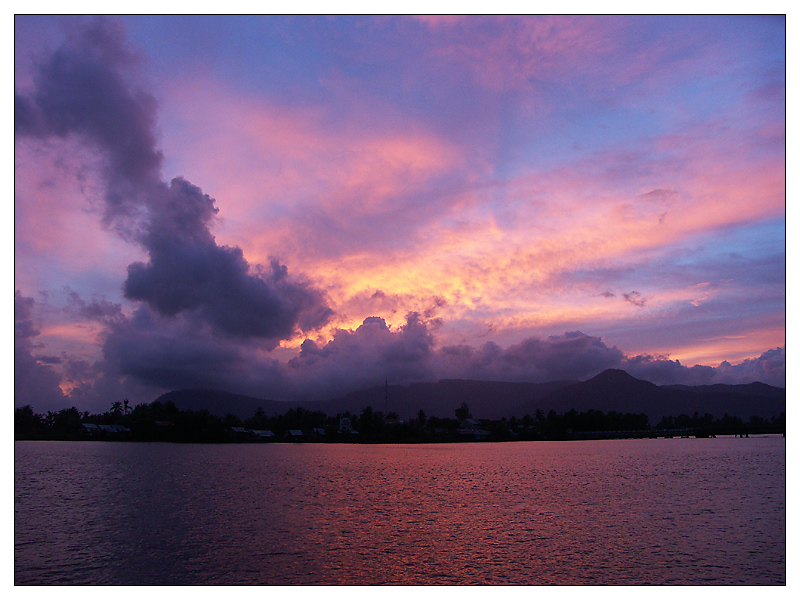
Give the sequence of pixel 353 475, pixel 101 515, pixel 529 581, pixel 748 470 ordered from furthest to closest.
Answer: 1. pixel 748 470
2. pixel 353 475
3. pixel 101 515
4. pixel 529 581

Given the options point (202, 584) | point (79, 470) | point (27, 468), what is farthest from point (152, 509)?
point (27, 468)

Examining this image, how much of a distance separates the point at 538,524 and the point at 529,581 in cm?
1705

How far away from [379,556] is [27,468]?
105514 millimetres

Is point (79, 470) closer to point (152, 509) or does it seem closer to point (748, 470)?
point (152, 509)

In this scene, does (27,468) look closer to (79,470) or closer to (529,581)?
(79,470)
